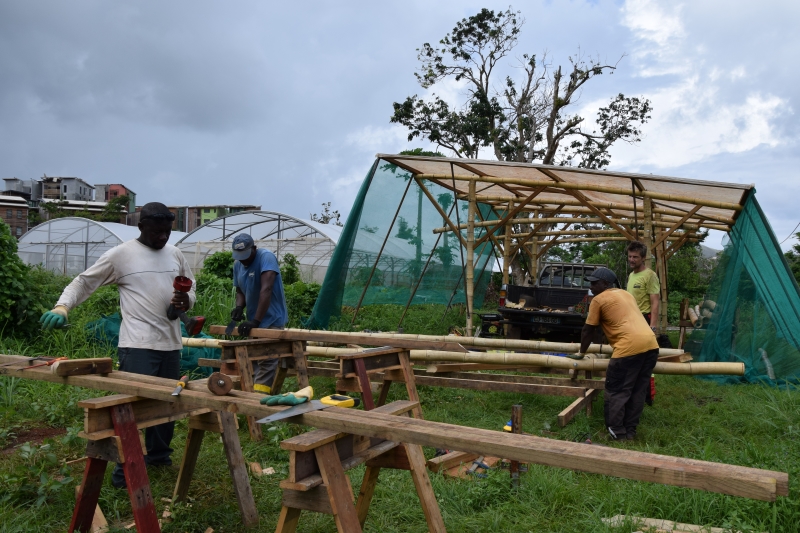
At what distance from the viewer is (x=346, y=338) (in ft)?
18.6

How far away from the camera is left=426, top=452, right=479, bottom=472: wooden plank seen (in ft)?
14.0

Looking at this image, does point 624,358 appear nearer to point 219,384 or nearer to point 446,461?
point 446,461

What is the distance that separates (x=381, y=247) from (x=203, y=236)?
1413cm

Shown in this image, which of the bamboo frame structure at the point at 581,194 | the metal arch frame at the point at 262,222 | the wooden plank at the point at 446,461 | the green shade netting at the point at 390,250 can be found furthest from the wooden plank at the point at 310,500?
the metal arch frame at the point at 262,222

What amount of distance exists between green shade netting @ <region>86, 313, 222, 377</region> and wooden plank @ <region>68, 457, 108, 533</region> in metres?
4.33

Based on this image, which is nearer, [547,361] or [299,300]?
[547,361]

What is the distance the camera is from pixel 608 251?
22.6 meters

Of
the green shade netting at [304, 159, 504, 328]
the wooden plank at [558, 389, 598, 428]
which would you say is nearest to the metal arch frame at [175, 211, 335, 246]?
the green shade netting at [304, 159, 504, 328]

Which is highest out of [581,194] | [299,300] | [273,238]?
[273,238]

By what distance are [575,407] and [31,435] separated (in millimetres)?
4844

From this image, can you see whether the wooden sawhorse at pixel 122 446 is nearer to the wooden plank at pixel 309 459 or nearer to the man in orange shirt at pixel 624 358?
the wooden plank at pixel 309 459

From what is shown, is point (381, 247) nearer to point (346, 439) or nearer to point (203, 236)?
point (346, 439)

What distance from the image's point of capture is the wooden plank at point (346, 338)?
5051 millimetres

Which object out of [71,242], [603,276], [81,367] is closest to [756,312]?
[603,276]
